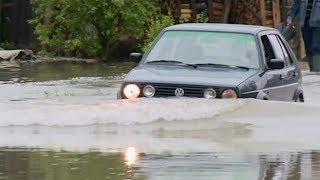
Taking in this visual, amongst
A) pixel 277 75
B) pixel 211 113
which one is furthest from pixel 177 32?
pixel 211 113

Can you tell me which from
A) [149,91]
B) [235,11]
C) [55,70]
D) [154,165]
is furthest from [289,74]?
[235,11]

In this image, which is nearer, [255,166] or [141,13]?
[255,166]

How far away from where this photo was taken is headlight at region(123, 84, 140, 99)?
11.8 m

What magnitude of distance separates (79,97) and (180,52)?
283 centimetres

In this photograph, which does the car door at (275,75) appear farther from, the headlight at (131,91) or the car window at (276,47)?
the headlight at (131,91)

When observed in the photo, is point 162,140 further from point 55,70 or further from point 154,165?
point 55,70

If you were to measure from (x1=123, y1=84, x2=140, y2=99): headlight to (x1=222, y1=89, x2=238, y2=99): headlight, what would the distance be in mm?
1007

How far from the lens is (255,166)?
855cm

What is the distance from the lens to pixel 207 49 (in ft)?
41.6

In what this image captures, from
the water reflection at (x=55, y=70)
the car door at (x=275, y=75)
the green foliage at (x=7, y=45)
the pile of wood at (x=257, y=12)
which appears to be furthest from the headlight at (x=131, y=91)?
the green foliage at (x=7, y=45)

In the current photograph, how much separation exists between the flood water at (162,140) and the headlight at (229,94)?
7.3 inches

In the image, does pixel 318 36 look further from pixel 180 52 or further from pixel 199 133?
pixel 199 133

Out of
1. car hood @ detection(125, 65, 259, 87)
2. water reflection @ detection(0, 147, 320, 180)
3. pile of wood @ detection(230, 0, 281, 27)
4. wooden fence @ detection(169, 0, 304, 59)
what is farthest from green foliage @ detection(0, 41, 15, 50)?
water reflection @ detection(0, 147, 320, 180)

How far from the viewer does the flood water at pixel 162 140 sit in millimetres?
8367
